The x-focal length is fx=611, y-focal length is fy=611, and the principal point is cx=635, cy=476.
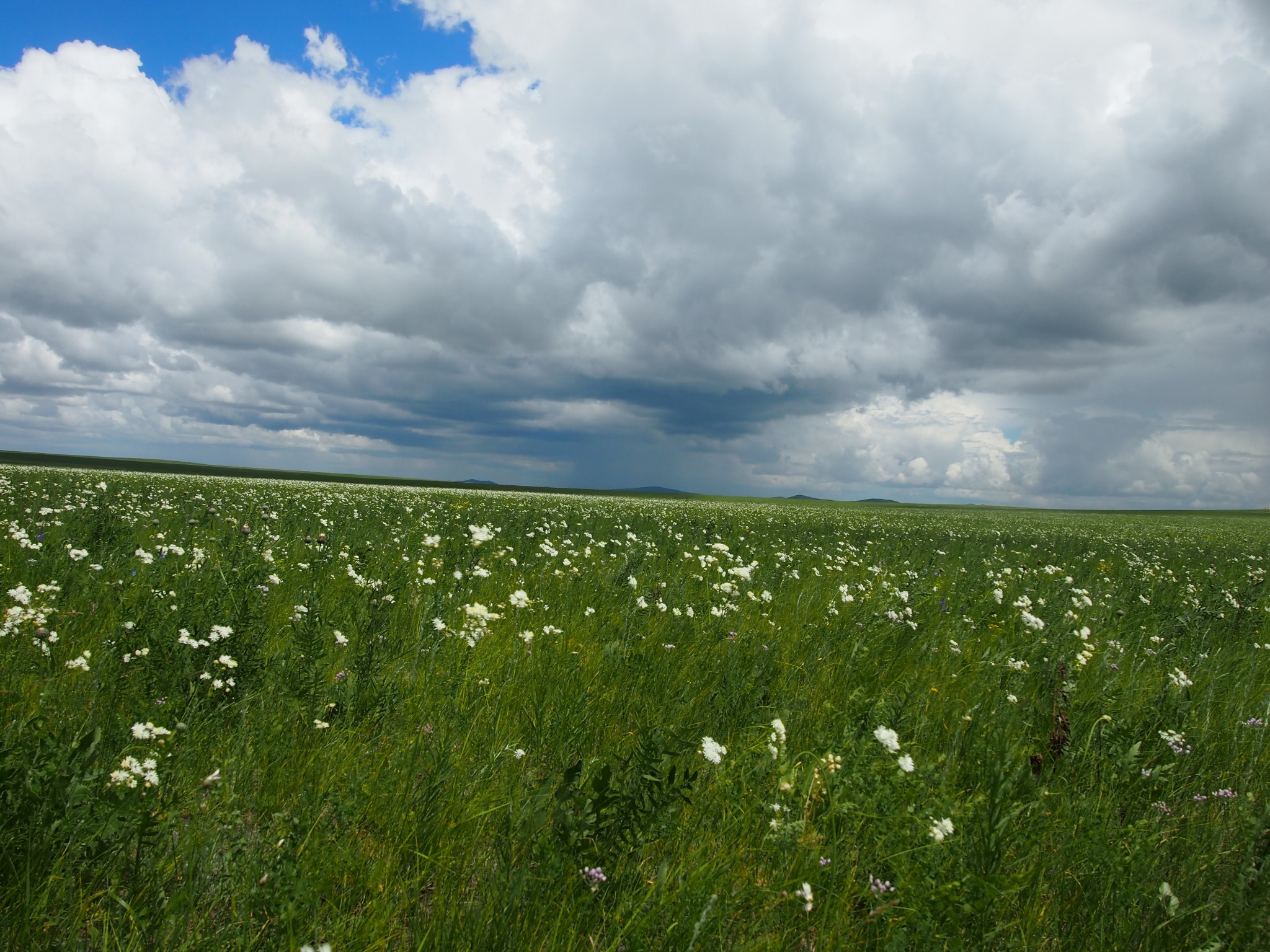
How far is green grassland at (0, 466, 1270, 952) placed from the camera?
6.72 feet

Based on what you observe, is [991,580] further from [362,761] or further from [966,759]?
[362,761]

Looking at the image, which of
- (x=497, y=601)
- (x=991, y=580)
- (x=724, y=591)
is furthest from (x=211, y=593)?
(x=991, y=580)

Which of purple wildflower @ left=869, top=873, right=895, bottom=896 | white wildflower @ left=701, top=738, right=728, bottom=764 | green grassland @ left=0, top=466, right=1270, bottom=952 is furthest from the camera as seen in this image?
white wildflower @ left=701, top=738, right=728, bottom=764

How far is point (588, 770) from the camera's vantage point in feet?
9.58

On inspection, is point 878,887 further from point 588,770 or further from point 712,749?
point 588,770

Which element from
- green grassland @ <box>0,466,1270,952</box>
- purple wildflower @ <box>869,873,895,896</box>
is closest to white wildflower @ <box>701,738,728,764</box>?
green grassland @ <box>0,466,1270,952</box>

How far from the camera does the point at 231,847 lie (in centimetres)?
206

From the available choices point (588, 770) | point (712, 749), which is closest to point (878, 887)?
point (712, 749)

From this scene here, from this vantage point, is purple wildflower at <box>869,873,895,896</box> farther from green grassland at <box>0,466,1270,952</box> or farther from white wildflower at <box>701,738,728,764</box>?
white wildflower at <box>701,738,728,764</box>

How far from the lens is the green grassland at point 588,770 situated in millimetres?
2047

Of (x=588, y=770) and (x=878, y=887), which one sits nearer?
(x=878, y=887)

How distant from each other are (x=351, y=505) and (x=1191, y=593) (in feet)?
54.3

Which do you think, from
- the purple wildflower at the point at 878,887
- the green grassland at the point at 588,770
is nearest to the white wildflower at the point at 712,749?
the green grassland at the point at 588,770

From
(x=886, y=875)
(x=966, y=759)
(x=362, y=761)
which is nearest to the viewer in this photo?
(x=886, y=875)
